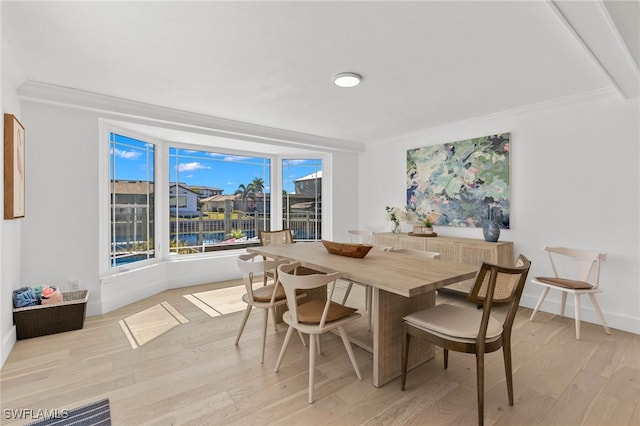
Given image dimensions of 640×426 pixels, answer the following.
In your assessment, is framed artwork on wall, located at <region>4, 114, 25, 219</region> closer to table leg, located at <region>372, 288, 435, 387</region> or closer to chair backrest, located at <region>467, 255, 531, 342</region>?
table leg, located at <region>372, 288, 435, 387</region>

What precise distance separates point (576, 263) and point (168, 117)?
4.96m

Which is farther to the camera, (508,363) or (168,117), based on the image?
(168,117)

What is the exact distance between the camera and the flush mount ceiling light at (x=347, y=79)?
2.63 m

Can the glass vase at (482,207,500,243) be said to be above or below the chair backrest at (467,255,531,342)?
above

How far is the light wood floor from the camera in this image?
1.79 meters

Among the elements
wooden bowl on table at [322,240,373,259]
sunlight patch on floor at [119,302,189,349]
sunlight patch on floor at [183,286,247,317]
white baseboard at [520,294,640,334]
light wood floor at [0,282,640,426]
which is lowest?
light wood floor at [0,282,640,426]

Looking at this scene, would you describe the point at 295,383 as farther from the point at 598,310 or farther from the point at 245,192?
the point at 245,192

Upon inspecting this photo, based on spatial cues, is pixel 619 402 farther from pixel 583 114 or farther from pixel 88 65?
pixel 88 65

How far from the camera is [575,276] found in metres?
3.30

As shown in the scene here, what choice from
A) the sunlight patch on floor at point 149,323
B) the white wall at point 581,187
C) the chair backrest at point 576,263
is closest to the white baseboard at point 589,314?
the white wall at point 581,187

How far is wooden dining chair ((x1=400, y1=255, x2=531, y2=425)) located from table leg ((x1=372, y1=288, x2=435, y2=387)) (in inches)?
4.2

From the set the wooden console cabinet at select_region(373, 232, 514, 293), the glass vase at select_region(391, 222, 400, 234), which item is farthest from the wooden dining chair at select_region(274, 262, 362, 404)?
the glass vase at select_region(391, 222, 400, 234)

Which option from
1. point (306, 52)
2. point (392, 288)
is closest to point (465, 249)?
point (392, 288)

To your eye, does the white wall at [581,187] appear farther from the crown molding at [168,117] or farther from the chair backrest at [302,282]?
the chair backrest at [302,282]
